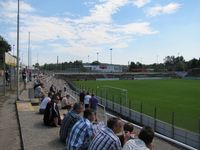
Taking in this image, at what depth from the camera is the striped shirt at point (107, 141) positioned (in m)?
6.76

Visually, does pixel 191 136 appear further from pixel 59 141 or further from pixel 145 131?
pixel 145 131

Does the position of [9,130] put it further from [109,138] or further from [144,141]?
[144,141]

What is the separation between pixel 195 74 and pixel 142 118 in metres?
116

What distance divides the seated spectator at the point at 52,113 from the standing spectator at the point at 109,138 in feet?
22.8

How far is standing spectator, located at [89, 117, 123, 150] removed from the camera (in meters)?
6.76

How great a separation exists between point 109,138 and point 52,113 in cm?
734

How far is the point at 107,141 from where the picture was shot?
678cm

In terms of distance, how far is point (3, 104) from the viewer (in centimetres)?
2528

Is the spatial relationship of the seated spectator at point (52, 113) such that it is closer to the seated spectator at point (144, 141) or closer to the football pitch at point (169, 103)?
the seated spectator at point (144, 141)

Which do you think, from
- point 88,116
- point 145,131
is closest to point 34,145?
point 88,116

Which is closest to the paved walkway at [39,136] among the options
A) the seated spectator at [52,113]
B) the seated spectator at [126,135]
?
the seated spectator at [52,113]

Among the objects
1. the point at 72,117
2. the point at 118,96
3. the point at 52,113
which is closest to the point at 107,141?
the point at 72,117

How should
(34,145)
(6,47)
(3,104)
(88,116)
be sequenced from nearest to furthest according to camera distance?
(88,116) → (34,145) → (3,104) → (6,47)

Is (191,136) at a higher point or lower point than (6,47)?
lower
